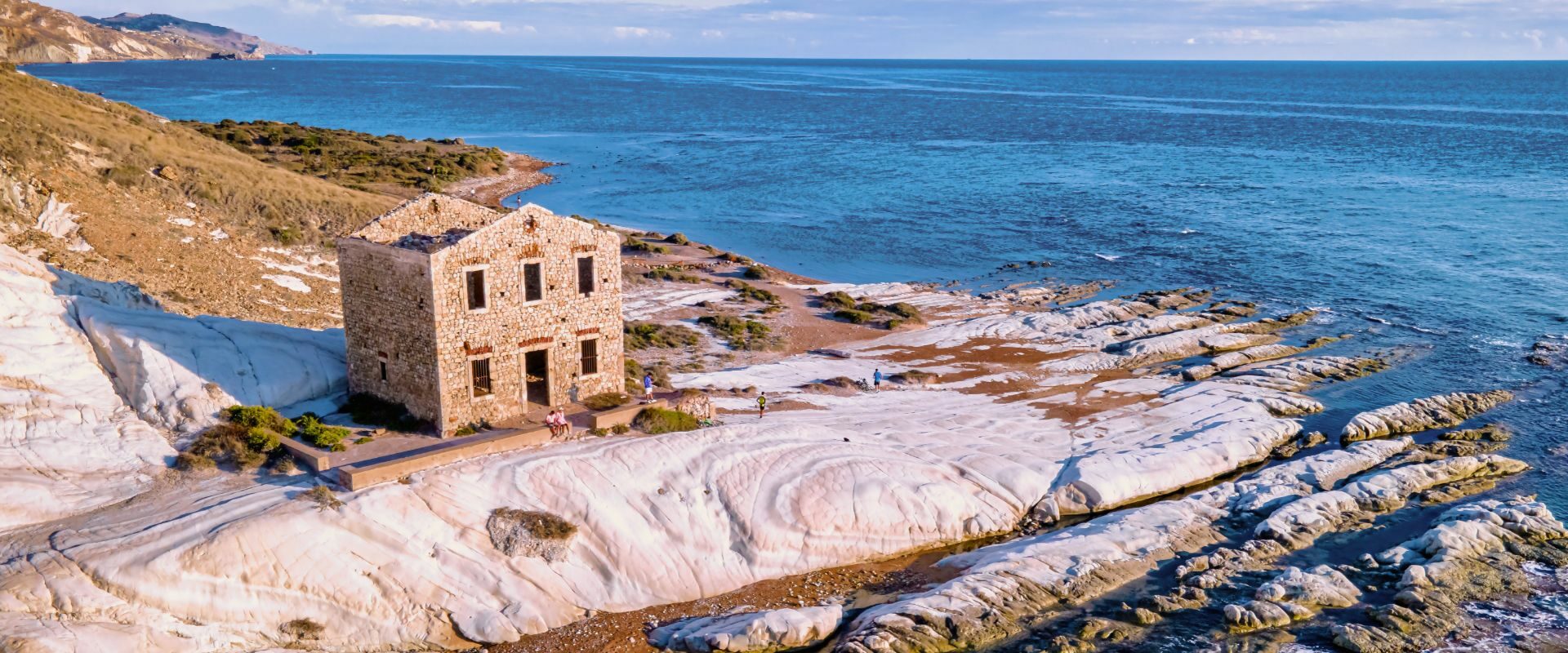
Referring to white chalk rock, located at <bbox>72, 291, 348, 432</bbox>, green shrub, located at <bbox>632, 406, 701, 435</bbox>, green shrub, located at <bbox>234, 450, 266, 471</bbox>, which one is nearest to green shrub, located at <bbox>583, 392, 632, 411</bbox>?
green shrub, located at <bbox>632, 406, 701, 435</bbox>

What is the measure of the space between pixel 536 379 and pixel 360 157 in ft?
242

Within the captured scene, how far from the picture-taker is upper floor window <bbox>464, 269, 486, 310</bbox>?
3434 cm

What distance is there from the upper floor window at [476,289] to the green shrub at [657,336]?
1610 centimetres

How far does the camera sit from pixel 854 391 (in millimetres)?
46156

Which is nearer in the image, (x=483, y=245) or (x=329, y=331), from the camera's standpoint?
(x=483, y=245)

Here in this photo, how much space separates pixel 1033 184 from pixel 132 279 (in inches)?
3294

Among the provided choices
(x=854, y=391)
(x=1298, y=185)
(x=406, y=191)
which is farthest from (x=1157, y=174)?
(x=854, y=391)

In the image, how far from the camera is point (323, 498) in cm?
2938

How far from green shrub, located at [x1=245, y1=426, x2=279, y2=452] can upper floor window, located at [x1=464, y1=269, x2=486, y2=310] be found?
21.1 feet

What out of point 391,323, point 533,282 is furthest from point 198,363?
point 533,282

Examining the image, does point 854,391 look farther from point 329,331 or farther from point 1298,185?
point 1298,185

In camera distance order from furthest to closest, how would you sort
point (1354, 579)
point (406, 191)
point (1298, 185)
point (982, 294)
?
point (1298, 185) → point (406, 191) → point (982, 294) → point (1354, 579)

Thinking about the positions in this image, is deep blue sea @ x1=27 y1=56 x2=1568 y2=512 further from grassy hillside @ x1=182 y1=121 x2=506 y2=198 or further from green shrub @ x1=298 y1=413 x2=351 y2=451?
green shrub @ x1=298 y1=413 x2=351 y2=451

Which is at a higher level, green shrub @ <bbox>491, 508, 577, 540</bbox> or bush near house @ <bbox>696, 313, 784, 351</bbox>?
green shrub @ <bbox>491, 508, 577, 540</bbox>
